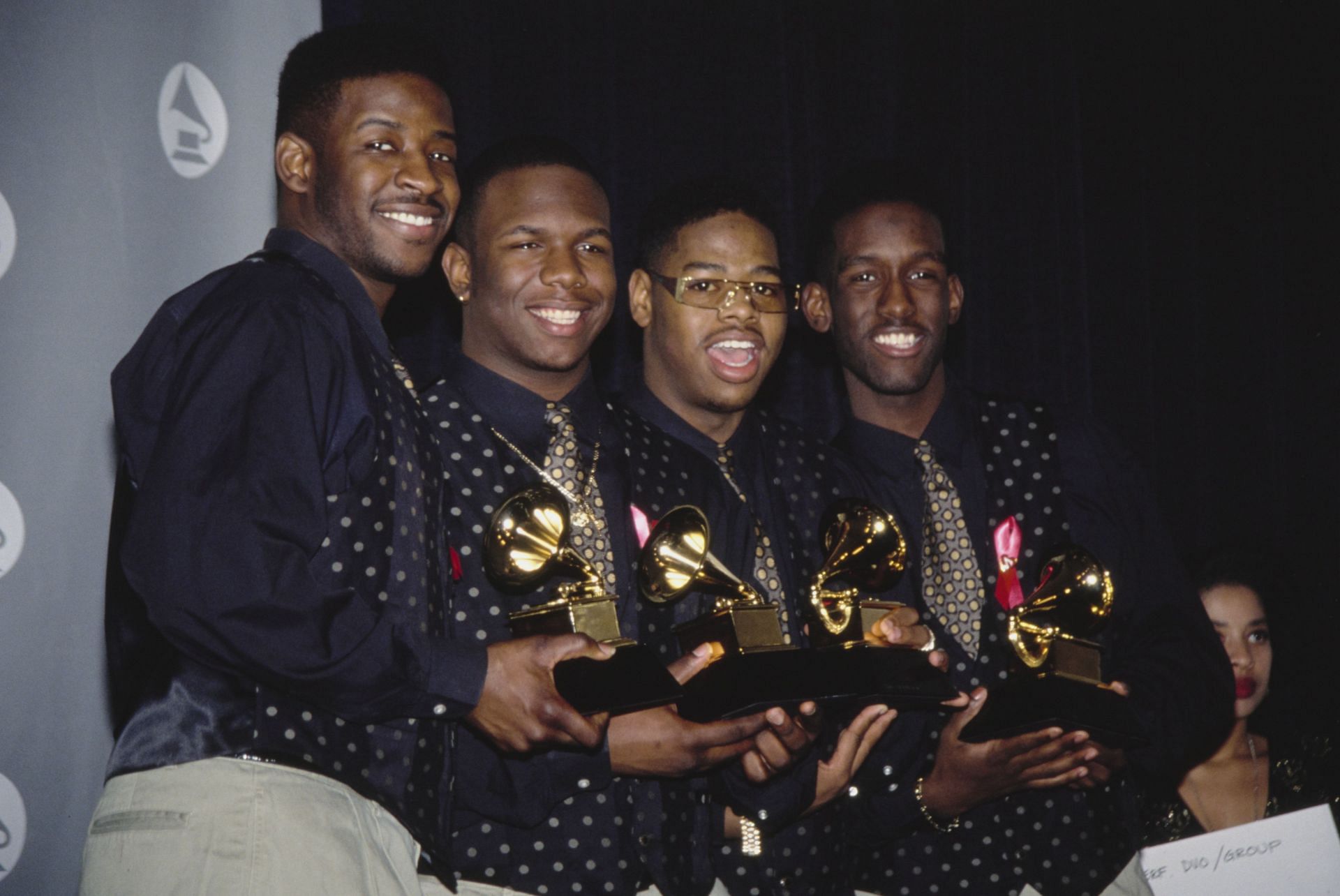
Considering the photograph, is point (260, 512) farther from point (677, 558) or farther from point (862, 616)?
point (862, 616)

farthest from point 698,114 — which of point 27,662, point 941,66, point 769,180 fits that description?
point 27,662

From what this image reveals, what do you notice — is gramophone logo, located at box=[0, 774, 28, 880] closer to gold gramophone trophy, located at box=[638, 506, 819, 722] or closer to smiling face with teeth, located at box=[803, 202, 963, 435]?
gold gramophone trophy, located at box=[638, 506, 819, 722]

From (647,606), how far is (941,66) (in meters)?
2.60

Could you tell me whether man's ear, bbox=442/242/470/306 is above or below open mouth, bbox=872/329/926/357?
above

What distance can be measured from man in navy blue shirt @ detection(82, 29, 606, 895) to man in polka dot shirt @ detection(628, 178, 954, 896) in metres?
0.82

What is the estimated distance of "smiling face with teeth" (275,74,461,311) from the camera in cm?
252

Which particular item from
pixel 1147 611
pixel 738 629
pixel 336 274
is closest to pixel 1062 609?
pixel 1147 611

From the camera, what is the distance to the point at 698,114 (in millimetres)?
3994

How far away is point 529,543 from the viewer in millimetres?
2438

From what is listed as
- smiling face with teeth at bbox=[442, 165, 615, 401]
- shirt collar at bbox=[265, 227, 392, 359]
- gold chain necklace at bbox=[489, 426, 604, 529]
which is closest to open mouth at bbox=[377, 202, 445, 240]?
shirt collar at bbox=[265, 227, 392, 359]

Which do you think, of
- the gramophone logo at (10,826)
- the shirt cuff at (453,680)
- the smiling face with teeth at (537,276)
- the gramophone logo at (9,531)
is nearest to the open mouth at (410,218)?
the smiling face with teeth at (537,276)

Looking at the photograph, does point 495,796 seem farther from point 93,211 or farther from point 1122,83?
point 1122,83

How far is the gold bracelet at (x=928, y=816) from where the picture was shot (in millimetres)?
2826

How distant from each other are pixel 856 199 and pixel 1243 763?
205cm
